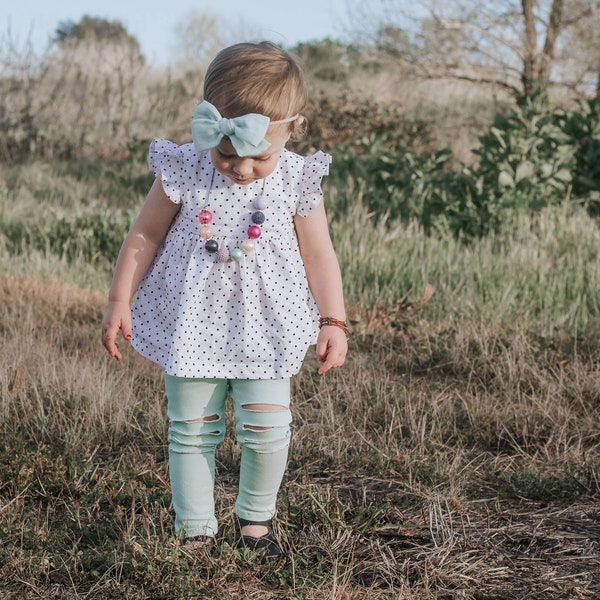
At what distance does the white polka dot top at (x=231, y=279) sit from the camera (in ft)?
7.77

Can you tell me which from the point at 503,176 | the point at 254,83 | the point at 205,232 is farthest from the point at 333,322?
the point at 503,176

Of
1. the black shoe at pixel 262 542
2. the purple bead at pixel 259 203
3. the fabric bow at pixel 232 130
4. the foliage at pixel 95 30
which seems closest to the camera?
the fabric bow at pixel 232 130

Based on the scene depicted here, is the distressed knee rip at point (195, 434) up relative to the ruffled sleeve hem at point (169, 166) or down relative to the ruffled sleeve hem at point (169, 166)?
down

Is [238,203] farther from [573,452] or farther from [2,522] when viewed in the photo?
[573,452]

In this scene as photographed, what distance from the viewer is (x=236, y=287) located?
2.39 metres

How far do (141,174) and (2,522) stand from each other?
7273mm

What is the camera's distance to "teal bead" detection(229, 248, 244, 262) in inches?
92.3

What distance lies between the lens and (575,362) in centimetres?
396

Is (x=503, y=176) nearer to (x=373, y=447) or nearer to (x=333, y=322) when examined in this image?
(x=373, y=447)

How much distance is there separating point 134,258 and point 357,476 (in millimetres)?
1194

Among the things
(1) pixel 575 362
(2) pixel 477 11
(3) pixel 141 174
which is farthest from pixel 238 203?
(2) pixel 477 11

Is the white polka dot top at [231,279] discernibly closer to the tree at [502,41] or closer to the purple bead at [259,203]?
the purple bead at [259,203]

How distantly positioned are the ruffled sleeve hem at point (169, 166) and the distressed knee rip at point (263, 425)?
0.61 metres

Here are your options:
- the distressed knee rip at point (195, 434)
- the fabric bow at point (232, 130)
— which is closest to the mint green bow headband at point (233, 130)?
the fabric bow at point (232, 130)
